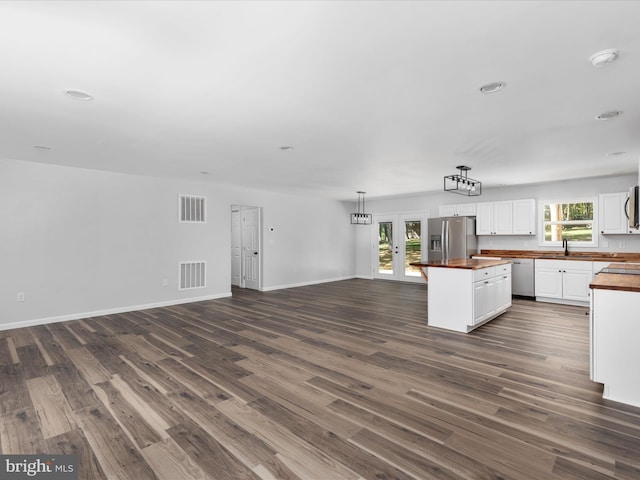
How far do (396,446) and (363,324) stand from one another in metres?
2.93

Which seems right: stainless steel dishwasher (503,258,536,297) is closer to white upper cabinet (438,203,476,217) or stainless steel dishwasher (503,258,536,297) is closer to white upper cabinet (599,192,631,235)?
white upper cabinet (599,192,631,235)

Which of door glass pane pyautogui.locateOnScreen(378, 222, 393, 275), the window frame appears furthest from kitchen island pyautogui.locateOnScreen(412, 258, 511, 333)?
door glass pane pyautogui.locateOnScreen(378, 222, 393, 275)

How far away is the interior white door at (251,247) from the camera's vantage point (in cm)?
830

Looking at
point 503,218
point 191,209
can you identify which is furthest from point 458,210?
point 191,209

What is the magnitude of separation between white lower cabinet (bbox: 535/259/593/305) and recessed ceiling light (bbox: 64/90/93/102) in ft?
24.4

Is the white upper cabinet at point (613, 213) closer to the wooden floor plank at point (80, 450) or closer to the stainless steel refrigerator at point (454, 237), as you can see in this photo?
the stainless steel refrigerator at point (454, 237)

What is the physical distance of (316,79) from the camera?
2467 millimetres

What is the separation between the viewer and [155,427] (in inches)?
89.0

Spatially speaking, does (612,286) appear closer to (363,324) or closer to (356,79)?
(356,79)

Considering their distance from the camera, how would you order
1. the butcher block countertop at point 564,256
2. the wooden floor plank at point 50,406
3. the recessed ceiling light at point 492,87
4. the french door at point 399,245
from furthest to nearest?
the french door at point 399,245 → the butcher block countertop at point 564,256 → the recessed ceiling light at point 492,87 → the wooden floor plank at point 50,406

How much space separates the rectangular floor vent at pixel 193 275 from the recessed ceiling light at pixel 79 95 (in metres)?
4.25

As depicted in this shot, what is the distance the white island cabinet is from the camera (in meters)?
4.53

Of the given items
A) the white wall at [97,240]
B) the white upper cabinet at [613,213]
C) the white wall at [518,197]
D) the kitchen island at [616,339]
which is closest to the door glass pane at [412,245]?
the white wall at [518,197]

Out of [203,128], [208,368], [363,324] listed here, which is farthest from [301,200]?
[208,368]
